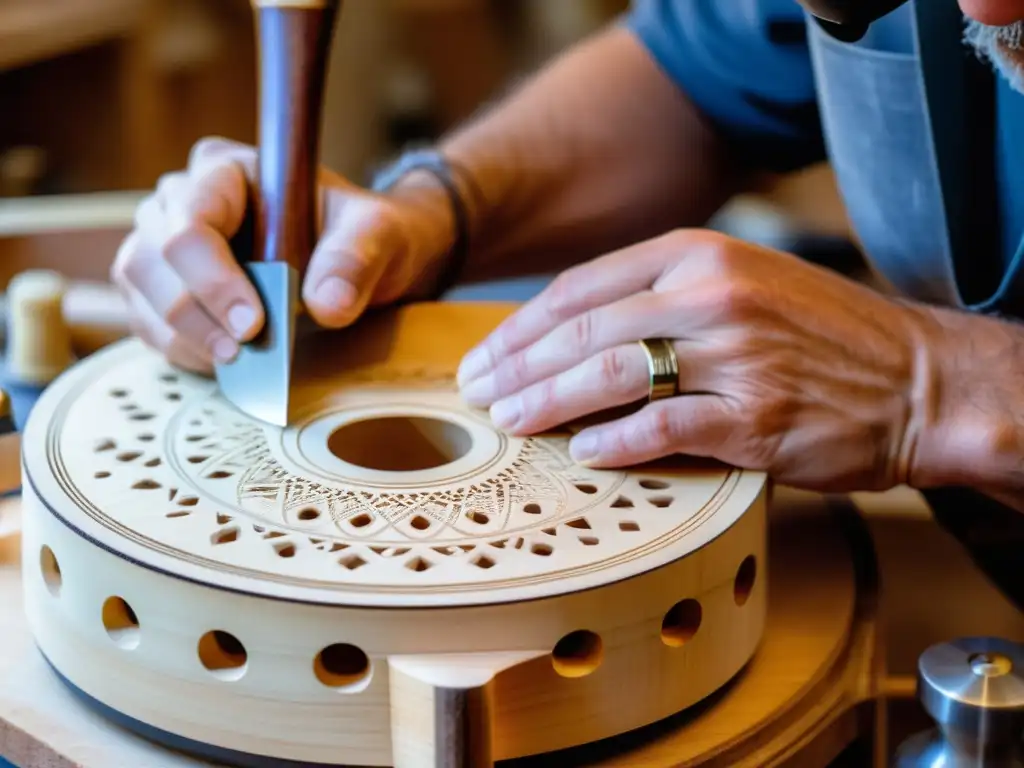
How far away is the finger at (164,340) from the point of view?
2.41ft

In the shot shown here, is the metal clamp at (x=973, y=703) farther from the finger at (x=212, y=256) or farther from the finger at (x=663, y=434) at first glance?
the finger at (x=212, y=256)

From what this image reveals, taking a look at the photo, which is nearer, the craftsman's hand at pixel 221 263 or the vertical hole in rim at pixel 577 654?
the vertical hole in rim at pixel 577 654

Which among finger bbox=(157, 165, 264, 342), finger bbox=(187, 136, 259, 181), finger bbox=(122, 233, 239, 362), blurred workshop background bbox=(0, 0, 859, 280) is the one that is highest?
finger bbox=(187, 136, 259, 181)

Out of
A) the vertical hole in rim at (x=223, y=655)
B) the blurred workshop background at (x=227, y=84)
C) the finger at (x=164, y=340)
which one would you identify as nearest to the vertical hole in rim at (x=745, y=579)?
the vertical hole in rim at (x=223, y=655)

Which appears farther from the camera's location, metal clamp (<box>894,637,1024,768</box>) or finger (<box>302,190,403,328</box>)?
finger (<box>302,190,403,328</box>)

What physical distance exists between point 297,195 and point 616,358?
0.81 ft

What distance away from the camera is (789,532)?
29.2 inches

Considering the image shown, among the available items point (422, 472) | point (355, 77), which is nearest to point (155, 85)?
point (355, 77)

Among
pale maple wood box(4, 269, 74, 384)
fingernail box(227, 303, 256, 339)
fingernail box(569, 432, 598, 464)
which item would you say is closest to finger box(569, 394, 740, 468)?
fingernail box(569, 432, 598, 464)

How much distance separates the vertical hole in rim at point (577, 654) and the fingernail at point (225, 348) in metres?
0.30

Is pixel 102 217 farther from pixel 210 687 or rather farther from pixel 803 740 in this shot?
pixel 803 740

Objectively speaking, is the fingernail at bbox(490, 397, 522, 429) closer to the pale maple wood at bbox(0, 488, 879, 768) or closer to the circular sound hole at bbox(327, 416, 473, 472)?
the circular sound hole at bbox(327, 416, 473, 472)

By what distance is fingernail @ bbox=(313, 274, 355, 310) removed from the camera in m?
0.74

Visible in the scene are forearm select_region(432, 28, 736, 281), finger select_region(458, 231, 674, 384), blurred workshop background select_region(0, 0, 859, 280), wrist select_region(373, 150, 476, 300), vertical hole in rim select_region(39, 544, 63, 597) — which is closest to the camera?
vertical hole in rim select_region(39, 544, 63, 597)
